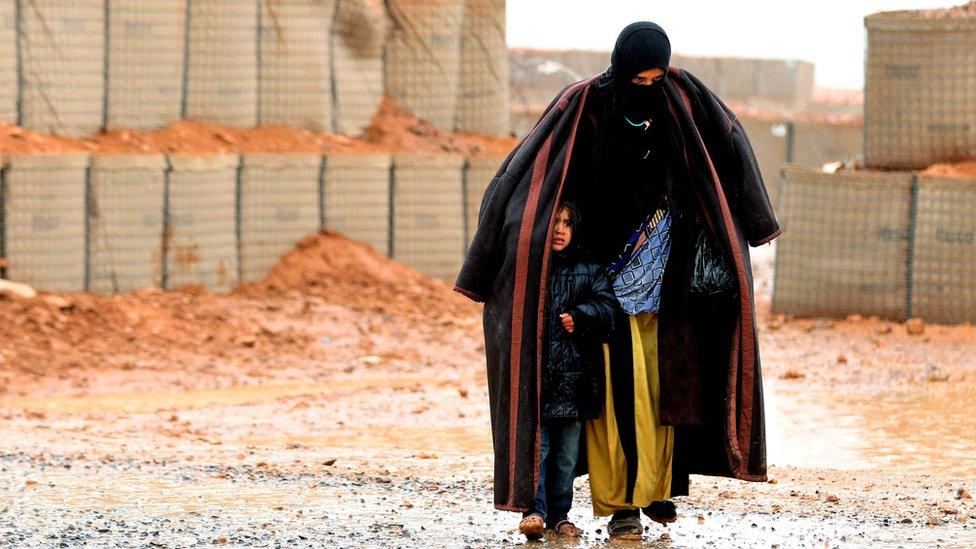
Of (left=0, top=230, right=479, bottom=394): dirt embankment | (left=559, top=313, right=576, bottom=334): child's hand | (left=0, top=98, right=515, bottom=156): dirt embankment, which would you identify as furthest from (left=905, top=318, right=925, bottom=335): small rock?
(left=559, top=313, right=576, bottom=334): child's hand

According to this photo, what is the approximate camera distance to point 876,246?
39.7 feet

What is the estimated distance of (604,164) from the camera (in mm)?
5129

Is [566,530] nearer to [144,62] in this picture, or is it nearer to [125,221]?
[125,221]

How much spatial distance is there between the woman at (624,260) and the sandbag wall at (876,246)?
7052 millimetres

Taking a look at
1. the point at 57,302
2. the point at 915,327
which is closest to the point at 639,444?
the point at 57,302

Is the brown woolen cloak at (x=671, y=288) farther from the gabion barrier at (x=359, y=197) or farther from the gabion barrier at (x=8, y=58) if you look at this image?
the gabion barrier at (x=359, y=197)

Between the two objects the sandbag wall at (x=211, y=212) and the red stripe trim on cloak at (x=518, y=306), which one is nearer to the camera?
the red stripe trim on cloak at (x=518, y=306)

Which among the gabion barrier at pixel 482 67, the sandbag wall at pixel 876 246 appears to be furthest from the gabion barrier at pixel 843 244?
the gabion barrier at pixel 482 67

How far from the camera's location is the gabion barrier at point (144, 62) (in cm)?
1166

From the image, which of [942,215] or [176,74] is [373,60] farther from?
[942,215]

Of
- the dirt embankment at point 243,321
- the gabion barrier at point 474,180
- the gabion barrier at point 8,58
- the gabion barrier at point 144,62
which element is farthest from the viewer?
the gabion barrier at point 474,180

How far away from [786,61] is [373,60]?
17540mm

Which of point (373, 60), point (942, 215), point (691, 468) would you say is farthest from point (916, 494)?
point (373, 60)

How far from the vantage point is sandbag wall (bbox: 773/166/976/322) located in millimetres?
11789
